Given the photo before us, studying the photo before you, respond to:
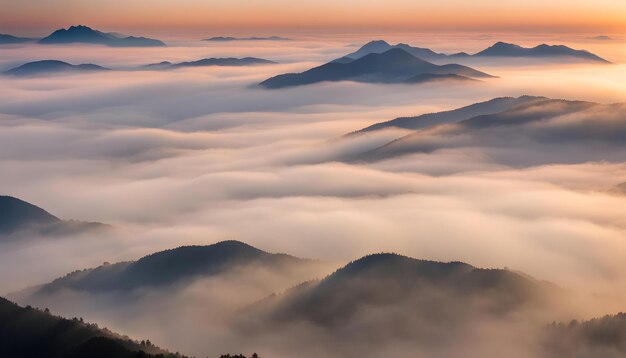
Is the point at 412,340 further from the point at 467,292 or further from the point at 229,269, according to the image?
the point at 229,269

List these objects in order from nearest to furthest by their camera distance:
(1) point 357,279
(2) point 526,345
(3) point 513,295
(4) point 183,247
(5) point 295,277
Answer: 1. (2) point 526,345
2. (3) point 513,295
3. (1) point 357,279
4. (5) point 295,277
5. (4) point 183,247

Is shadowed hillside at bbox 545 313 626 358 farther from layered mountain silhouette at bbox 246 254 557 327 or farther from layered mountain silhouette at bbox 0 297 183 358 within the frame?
layered mountain silhouette at bbox 0 297 183 358

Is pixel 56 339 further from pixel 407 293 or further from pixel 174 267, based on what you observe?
pixel 407 293

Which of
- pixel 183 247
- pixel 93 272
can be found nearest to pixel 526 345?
pixel 183 247

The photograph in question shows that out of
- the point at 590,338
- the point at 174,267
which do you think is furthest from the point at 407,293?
the point at 174,267

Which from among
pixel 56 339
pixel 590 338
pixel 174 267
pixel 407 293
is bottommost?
pixel 590 338

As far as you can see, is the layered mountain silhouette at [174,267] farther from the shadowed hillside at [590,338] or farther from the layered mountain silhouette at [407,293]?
the shadowed hillside at [590,338]

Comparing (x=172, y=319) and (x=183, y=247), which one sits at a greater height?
(x=183, y=247)
